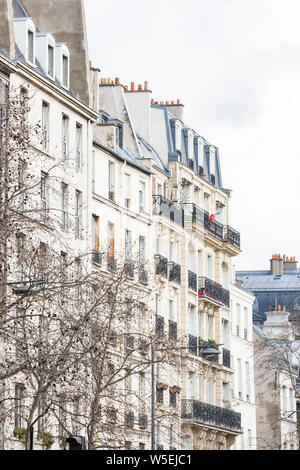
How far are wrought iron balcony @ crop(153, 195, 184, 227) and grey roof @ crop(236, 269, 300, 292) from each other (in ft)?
152

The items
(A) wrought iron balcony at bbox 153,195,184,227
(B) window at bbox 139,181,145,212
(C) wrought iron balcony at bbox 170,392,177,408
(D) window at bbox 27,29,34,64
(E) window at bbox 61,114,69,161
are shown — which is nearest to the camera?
(D) window at bbox 27,29,34,64

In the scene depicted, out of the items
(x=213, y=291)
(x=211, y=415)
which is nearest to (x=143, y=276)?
(x=211, y=415)

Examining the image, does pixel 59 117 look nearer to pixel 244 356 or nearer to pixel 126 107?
pixel 126 107

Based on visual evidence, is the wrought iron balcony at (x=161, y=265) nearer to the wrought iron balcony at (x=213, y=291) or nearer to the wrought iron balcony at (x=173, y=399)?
the wrought iron balcony at (x=173, y=399)

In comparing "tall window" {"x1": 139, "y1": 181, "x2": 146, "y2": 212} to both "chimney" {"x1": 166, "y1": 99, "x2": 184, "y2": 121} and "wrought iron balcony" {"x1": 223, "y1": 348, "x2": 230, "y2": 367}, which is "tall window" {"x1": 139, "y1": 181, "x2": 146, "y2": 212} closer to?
"chimney" {"x1": 166, "y1": 99, "x2": 184, "y2": 121}

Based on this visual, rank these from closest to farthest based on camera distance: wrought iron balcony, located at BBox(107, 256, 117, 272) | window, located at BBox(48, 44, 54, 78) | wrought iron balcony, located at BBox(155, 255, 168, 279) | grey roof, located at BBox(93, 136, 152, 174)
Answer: wrought iron balcony, located at BBox(107, 256, 117, 272) < window, located at BBox(48, 44, 54, 78) < grey roof, located at BBox(93, 136, 152, 174) < wrought iron balcony, located at BBox(155, 255, 168, 279)

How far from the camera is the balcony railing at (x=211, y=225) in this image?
74.2 m

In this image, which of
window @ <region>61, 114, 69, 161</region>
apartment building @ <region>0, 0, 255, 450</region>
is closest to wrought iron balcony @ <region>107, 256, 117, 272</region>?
apartment building @ <region>0, 0, 255, 450</region>

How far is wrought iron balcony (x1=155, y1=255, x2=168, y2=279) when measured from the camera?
6690cm

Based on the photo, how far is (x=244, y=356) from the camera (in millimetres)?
84750

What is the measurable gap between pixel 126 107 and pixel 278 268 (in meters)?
58.0

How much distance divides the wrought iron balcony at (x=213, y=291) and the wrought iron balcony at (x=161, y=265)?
661 centimetres

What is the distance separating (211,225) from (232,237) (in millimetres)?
4348

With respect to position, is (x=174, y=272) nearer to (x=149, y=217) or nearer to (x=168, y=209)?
(x=168, y=209)
